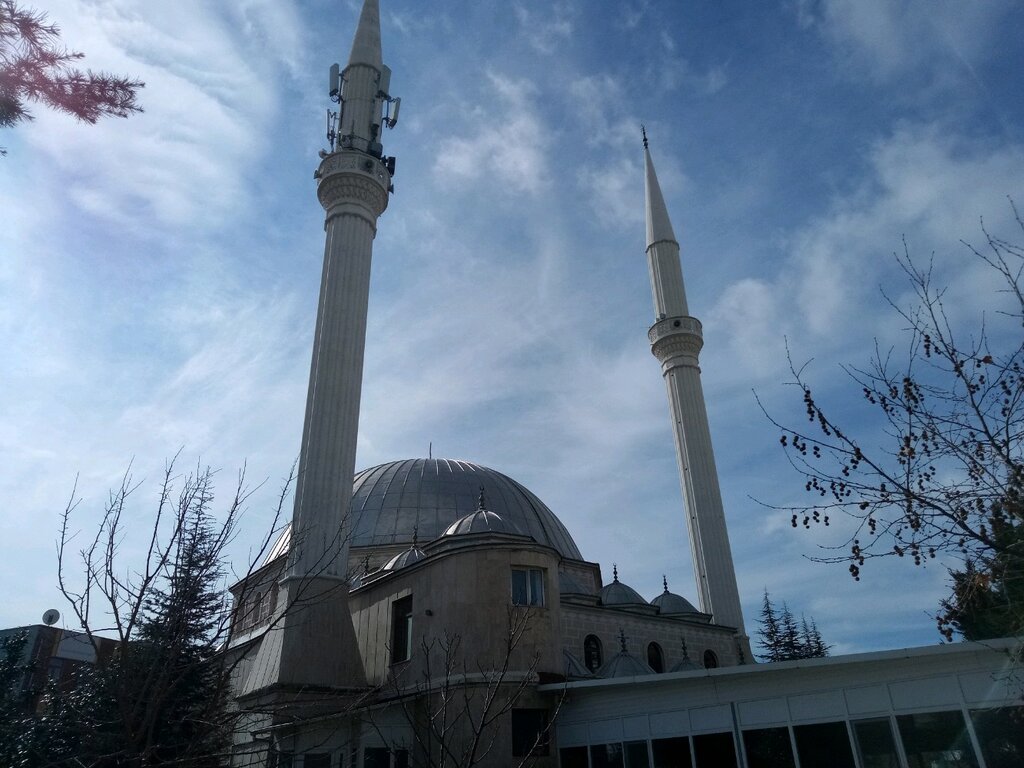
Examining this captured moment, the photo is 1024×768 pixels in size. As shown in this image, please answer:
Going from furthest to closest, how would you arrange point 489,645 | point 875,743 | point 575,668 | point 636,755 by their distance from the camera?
1. point 575,668
2. point 489,645
3. point 636,755
4. point 875,743

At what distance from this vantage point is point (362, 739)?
48.2 feet

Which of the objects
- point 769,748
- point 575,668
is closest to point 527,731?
point 575,668

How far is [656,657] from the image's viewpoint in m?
22.1

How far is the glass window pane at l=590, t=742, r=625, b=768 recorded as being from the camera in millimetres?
13448

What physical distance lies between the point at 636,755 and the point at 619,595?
11622 millimetres

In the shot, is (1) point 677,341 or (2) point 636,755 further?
(1) point 677,341

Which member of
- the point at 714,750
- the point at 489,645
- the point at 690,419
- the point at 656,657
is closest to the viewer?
the point at 714,750

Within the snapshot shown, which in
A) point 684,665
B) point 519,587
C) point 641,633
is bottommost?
point 684,665

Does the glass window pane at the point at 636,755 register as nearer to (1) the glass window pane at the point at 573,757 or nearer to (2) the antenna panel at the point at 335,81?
(1) the glass window pane at the point at 573,757

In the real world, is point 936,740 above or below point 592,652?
below

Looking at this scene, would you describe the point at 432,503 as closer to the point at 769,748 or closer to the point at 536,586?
the point at 536,586

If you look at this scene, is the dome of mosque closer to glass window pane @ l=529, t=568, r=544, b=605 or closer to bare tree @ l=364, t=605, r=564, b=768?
glass window pane @ l=529, t=568, r=544, b=605

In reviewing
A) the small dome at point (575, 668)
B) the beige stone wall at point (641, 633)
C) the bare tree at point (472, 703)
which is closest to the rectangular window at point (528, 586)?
the bare tree at point (472, 703)

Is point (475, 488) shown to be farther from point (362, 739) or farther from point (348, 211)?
point (362, 739)
